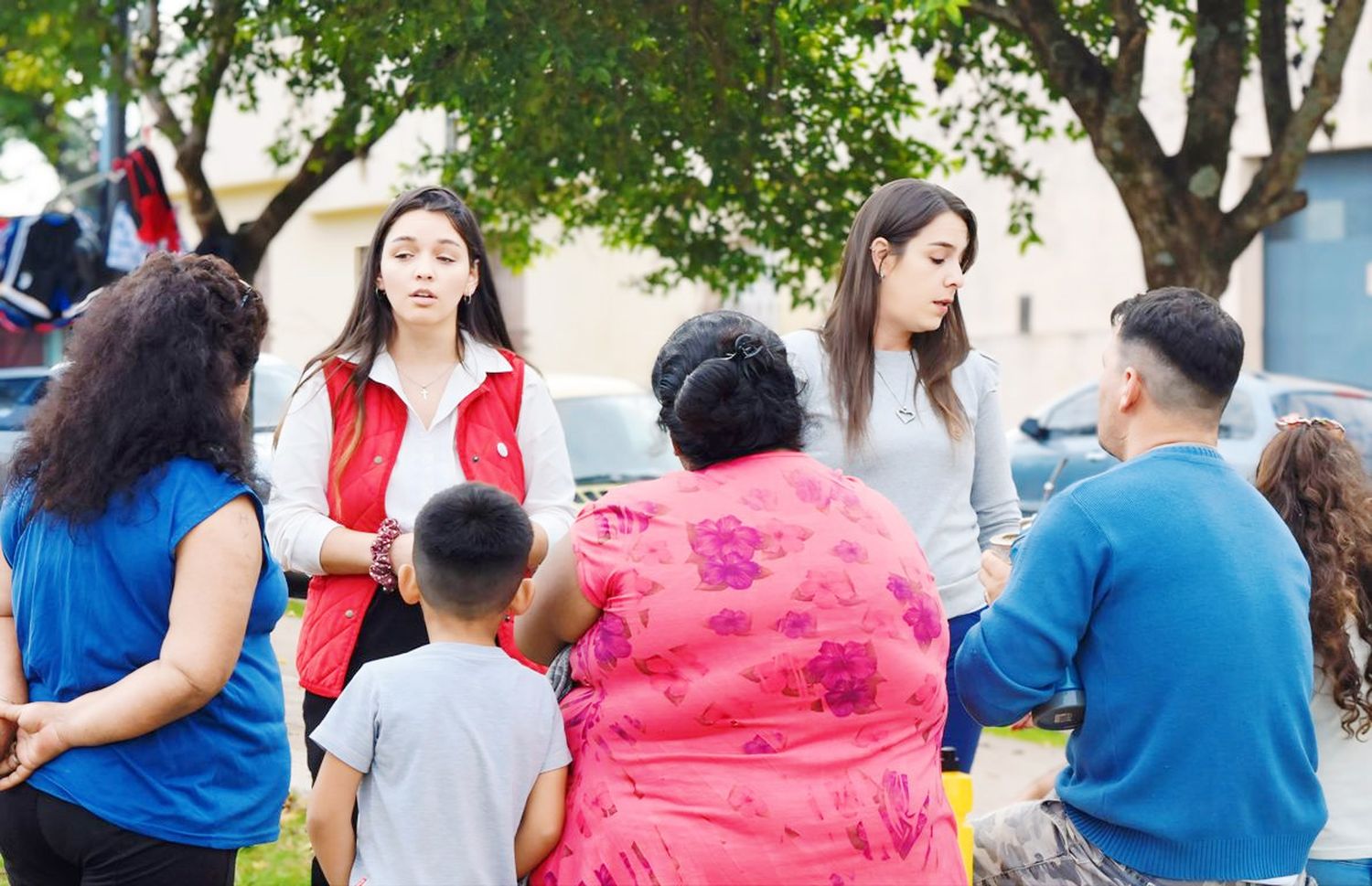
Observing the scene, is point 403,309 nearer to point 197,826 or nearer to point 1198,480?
point 197,826

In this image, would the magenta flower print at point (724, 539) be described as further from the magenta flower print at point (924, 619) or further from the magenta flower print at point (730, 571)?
the magenta flower print at point (924, 619)

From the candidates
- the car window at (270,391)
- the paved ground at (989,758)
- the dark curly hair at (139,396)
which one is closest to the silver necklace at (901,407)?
the dark curly hair at (139,396)

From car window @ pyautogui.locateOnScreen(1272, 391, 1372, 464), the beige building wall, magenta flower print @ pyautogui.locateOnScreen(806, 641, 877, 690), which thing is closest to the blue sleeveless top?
magenta flower print @ pyautogui.locateOnScreen(806, 641, 877, 690)

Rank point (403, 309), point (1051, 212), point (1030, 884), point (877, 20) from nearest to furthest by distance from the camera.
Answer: point (1030, 884) → point (403, 309) → point (877, 20) → point (1051, 212)

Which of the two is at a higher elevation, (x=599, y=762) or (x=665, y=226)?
(x=665, y=226)

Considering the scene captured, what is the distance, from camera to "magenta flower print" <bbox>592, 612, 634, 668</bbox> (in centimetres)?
→ 249

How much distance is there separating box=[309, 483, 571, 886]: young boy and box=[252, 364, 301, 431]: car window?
24.3ft

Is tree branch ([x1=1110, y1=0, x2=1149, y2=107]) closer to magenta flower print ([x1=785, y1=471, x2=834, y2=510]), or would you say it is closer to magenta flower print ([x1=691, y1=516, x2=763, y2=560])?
magenta flower print ([x1=785, y1=471, x2=834, y2=510])

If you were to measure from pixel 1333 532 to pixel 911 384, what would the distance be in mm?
988

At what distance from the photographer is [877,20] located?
628 centimetres

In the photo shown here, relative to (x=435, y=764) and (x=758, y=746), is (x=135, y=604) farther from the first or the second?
(x=758, y=746)

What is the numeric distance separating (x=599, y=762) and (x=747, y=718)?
274mm

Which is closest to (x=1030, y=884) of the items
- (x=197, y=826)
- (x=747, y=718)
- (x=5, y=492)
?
(x=747, y=718)

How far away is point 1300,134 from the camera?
6.66 meters
